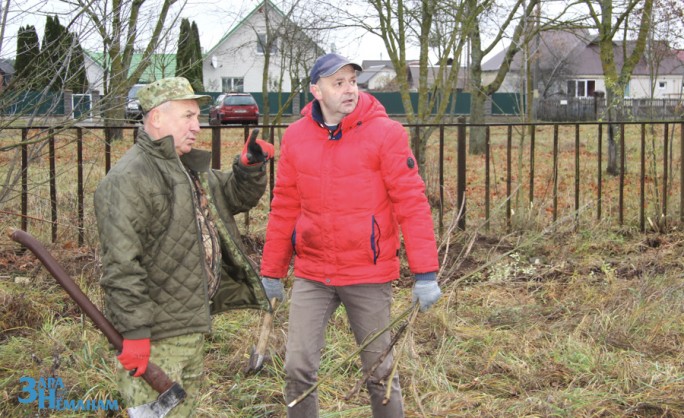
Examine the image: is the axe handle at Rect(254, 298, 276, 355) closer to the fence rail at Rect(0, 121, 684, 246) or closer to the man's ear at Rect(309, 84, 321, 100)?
the man's ear at Rect(309, 84, 321, 100)

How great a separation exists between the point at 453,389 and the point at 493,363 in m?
0.39

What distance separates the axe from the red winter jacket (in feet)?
2.56

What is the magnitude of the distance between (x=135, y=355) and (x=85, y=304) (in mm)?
268

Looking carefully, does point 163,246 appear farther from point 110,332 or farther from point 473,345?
point 473,345

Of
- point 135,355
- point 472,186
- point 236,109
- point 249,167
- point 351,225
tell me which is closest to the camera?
point 135,355

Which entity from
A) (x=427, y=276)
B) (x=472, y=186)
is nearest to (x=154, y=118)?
(x=427, y=276)

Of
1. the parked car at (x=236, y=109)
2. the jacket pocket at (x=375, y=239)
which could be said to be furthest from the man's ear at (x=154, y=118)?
the parked car at (x=236, y=109)

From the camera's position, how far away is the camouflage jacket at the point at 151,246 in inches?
109

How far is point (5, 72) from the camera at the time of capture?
181 inches

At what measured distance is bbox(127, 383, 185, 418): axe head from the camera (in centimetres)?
292

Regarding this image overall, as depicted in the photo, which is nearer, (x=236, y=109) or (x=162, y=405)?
(x=162, y=405)

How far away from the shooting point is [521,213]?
7.84 meters

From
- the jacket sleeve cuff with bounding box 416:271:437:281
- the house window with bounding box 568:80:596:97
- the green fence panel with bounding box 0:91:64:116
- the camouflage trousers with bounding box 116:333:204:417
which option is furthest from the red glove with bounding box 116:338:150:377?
A: the house window with bounding box 568:80:596:97

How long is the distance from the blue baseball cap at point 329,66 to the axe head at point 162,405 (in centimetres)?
143
